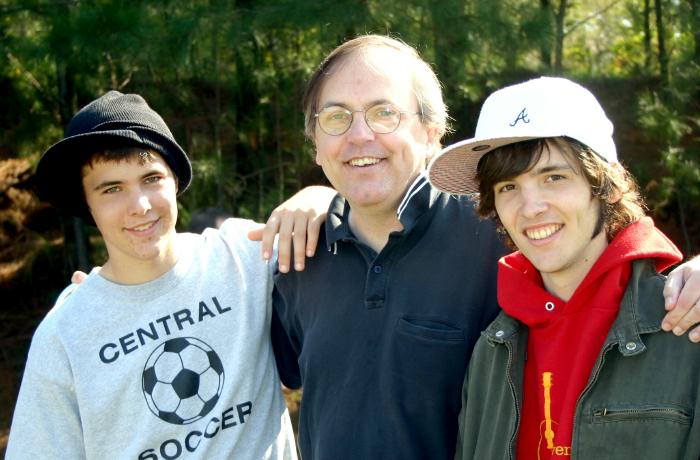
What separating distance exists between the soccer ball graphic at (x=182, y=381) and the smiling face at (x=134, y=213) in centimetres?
25

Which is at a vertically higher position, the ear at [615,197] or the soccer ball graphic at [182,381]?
the ear at [615,197]

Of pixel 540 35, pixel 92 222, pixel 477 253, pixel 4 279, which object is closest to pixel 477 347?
pixel 477 253

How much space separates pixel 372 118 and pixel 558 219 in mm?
670

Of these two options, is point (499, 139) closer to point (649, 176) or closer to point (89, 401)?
point (89, 401)

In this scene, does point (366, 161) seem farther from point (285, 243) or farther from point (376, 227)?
point (285, 243)

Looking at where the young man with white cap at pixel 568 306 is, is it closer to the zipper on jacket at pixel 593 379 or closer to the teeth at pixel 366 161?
the zipper on jacket at pixel 593 379

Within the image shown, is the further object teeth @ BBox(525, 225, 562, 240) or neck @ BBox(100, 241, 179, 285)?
neck @ BBox(100, 241, 179, 285)

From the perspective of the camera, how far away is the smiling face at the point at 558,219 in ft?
6.84

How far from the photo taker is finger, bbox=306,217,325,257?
2.58 m

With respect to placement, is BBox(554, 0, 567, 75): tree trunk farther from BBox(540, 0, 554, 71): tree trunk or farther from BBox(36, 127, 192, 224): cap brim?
BBox(36, 127, 192, 224): cap brim

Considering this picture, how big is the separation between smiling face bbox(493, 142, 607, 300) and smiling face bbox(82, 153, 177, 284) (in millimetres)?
1075

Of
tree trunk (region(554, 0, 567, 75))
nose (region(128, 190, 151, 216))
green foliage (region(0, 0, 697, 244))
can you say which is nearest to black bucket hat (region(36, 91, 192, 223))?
nose (region(128, 190, 151, 216))

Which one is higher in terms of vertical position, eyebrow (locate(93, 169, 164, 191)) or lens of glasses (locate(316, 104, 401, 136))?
lens of glasses (locate(316, 104, 401, 136))

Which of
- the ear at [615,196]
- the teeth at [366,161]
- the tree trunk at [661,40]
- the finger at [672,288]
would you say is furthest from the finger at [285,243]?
the tree trunk at [661,40]
